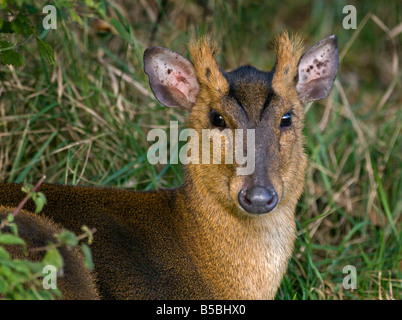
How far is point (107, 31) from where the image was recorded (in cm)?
629

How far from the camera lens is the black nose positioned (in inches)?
143

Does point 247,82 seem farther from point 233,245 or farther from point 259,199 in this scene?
point 233,245

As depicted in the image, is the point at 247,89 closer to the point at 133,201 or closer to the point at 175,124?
the point at 133,201

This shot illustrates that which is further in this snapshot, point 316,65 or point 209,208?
point 316,65

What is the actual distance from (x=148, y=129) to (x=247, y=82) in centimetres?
197

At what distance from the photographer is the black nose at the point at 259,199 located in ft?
11.9

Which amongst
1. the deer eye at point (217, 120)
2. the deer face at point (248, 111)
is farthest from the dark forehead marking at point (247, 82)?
the deer eye at point (217, 120)

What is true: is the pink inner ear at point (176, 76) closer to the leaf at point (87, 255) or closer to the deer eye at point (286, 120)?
the deer eye at point (286, 120)

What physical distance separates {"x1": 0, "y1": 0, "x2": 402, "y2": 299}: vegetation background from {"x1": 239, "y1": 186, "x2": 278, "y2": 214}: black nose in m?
1.01

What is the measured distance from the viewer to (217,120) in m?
4.05

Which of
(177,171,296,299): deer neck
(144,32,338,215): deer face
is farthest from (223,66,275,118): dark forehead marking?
(177,171,296,299): deer neck

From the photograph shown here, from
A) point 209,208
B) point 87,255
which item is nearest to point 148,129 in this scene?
point 209,208
